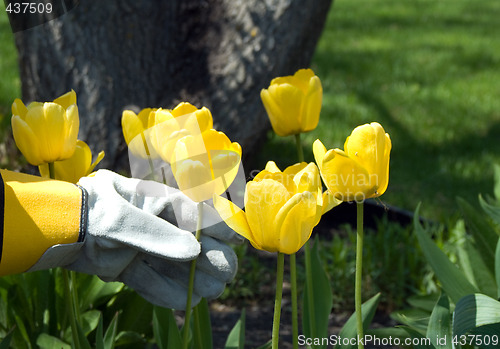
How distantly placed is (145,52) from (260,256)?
108 centimetres

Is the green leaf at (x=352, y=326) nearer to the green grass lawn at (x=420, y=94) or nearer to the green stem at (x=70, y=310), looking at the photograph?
the green stem at (x=70, y=310)

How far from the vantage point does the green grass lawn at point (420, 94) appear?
3.69m

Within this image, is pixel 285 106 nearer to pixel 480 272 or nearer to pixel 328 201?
pixel 328 201

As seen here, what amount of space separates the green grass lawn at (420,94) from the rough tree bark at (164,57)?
0.82 meters

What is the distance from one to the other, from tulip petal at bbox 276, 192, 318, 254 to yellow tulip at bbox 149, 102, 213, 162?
0.74 ft

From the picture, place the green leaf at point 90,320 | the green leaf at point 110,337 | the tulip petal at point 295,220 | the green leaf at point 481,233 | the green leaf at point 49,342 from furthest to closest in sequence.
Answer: the green leaf at point 481,233 → the green leaf at point 90,320 → the green leaf at point 49,342 → the green leaf at point 110,337 → the tulip petal at point 295,220

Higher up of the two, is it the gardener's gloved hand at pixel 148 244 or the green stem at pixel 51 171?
the green stem at pixel 51 171

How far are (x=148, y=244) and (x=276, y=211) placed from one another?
279 mm

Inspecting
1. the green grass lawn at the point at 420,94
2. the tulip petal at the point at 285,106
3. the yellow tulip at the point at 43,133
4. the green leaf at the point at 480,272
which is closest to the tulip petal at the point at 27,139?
the yellow tulip at the point at 43,133

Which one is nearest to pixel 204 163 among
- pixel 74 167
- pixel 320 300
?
pixel 74 167

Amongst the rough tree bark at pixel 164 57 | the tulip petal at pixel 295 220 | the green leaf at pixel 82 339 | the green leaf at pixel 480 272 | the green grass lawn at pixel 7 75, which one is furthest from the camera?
the green grass lawn at pixel 7 75

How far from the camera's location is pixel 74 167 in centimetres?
133

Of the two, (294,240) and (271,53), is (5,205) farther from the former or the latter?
(271,53)

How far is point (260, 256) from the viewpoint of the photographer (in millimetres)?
2900
